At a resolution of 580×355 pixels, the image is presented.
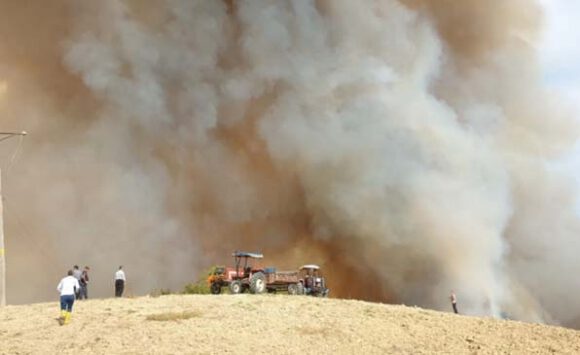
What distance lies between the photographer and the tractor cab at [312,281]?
33156 millimetres

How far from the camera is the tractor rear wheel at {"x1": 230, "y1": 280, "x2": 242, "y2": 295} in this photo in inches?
1171

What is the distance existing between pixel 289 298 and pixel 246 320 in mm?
5208

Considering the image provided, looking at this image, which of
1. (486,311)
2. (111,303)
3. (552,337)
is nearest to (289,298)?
(111,303)

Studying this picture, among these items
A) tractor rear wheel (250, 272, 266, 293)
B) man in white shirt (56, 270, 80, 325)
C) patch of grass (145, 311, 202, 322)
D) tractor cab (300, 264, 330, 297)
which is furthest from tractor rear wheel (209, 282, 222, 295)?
man in white shirt (56, 270, 80, 325)

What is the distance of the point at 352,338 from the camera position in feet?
53.2

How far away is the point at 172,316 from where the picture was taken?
18688 millimetres

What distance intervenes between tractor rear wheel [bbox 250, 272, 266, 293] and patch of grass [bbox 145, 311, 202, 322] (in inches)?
396

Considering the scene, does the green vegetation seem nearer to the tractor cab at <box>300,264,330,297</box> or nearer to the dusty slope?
the tractor cab at <box>300,264,330,297</box>

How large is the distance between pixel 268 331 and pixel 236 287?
13.1m

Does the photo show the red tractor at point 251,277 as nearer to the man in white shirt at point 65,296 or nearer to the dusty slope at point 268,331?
the dusty slope at point 268,331

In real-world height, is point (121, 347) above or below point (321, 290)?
below

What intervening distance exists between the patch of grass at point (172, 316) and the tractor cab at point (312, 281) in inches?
538

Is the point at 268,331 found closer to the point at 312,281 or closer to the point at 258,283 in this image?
the point at 258,283

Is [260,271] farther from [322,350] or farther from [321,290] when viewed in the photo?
A: [322,350]
